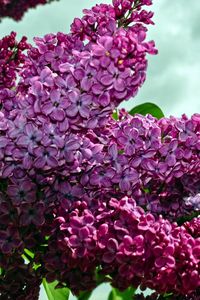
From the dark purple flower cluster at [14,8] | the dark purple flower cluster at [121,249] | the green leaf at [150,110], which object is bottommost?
the dark purple flower cluster at [121,249]

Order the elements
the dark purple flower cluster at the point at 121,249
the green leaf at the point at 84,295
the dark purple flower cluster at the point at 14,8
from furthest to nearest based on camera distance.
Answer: the dark purple flower cluster at the point at 14,8
the green leaf at the point at 84,295
the dark purple flower cluster at the point at 121,249

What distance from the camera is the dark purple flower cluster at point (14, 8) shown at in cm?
884

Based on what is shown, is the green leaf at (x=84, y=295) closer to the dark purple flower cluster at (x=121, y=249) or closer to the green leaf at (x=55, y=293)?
the dark purple flower cluster at (x=121, y=249)

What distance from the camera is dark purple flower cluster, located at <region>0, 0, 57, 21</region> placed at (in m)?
8.84

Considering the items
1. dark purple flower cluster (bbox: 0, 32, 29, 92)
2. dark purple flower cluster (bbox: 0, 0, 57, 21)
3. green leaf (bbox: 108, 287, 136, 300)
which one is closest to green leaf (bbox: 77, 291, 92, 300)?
green leaf (bbox: 108, 287, 136, 300)

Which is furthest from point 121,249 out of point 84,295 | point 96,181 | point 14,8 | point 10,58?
point 14,8

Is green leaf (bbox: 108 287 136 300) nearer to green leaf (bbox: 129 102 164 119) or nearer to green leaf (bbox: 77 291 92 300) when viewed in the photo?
green leaf (bbox: 77 291 92 300)

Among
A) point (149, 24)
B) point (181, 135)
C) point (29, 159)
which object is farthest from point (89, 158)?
point (149, 24)

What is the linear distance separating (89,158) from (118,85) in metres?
0.23

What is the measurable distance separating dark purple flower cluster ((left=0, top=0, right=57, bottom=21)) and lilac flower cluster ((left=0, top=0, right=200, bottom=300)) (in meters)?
6.57

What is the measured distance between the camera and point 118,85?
2189 millimetres

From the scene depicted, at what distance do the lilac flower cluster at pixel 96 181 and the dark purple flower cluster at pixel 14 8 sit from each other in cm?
657

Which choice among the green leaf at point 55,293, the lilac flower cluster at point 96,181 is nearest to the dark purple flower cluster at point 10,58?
the lilac flower cluster at point 96,181

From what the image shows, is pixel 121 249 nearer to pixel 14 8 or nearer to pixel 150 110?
pixel 150 110
